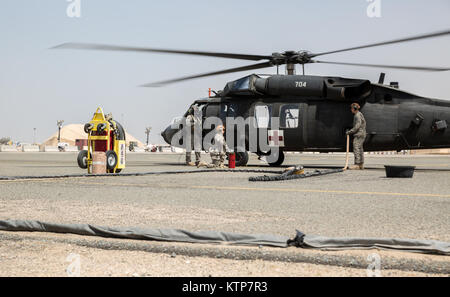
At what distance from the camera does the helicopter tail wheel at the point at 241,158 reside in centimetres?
1856

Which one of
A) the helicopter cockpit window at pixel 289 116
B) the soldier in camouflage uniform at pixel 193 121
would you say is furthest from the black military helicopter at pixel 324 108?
the soldier in camouflage uniform at pixel 193 121

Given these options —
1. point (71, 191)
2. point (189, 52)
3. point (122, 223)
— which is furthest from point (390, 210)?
point (189, 52)

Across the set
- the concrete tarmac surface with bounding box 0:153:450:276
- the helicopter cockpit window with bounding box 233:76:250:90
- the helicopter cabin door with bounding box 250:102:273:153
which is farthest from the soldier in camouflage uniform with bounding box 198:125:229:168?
the concrete tarmac surface with bounding box 0:153:450:276

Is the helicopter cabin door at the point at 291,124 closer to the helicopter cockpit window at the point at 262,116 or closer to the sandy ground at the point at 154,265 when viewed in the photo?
the helicopter cockpit window at the point at 262,116

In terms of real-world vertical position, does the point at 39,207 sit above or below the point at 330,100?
below

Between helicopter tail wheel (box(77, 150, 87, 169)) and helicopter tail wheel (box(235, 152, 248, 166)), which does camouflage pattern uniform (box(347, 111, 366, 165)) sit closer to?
helicopter tail wheel (box(235, 152, 248, 166))

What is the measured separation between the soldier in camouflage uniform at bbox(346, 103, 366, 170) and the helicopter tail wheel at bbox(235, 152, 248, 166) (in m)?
4.28

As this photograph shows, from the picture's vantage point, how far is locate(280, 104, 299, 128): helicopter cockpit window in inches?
686

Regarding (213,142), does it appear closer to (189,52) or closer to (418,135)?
(189,52)

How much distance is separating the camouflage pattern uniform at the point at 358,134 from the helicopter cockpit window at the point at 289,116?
2.20m

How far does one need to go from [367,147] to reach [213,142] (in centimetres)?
582

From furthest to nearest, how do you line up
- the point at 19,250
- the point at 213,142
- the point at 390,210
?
the point at 213,142 < the point at 390,210 < the point at 19,250
